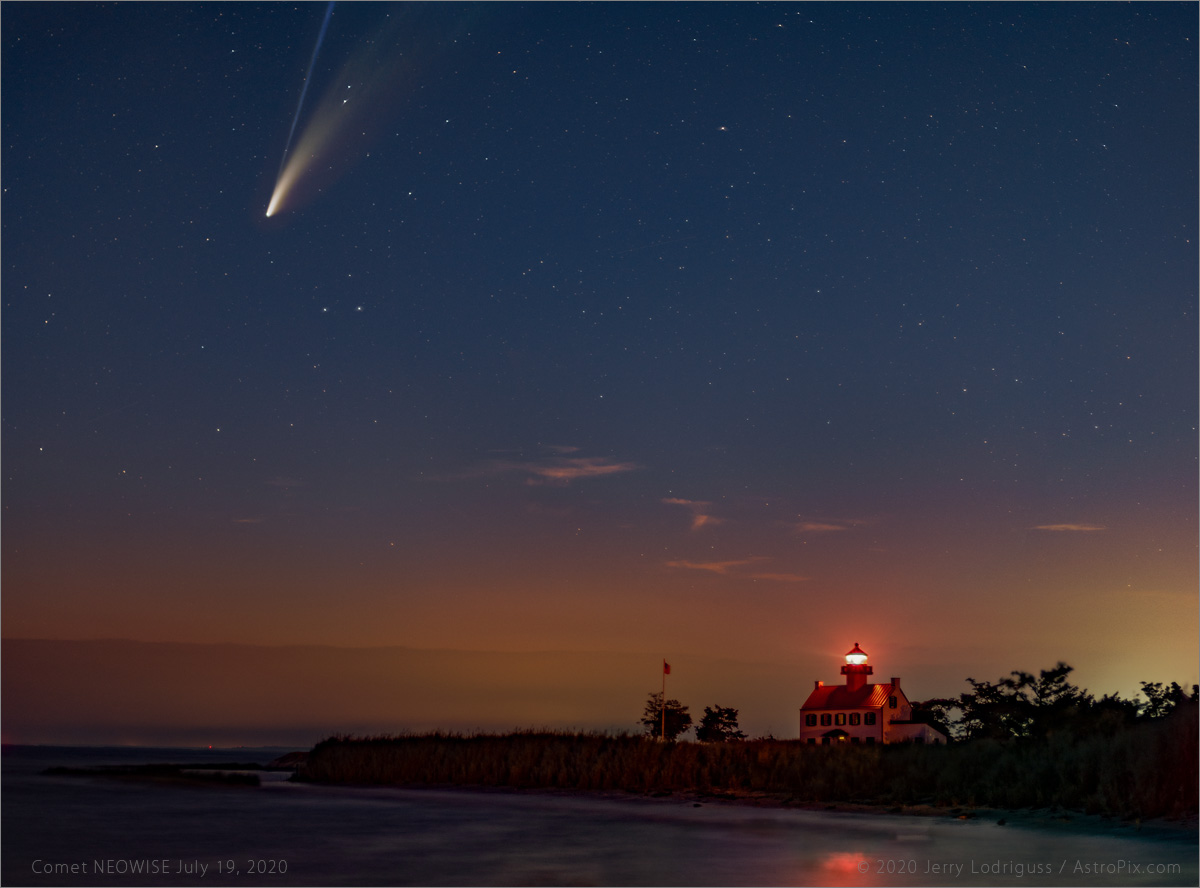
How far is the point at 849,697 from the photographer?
253ft

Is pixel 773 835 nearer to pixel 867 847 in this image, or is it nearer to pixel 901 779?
pixel 867 847

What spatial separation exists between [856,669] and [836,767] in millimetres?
50041

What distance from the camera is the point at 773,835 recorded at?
2039cm

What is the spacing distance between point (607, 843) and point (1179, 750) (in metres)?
9.98

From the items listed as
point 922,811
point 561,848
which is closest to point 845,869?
point 561,848

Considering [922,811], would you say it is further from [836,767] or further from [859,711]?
[859,711]

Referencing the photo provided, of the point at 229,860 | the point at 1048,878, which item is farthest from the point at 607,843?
the point at 1048,878

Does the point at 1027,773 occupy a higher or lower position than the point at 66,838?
higher

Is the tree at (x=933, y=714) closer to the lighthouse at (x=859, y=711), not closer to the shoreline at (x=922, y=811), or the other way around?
the lighthouse at (x=859, y=711)

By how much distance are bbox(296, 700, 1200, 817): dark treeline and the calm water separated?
2311mm

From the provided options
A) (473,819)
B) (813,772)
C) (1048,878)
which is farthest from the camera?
(813,772)

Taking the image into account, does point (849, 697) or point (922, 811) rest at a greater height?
point (849, 697)

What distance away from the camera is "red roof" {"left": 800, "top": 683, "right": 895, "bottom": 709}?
75.2 metres

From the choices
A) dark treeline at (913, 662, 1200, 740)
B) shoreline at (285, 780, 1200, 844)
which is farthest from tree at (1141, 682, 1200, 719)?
shoreline at (285, 780, 1200, 844)
